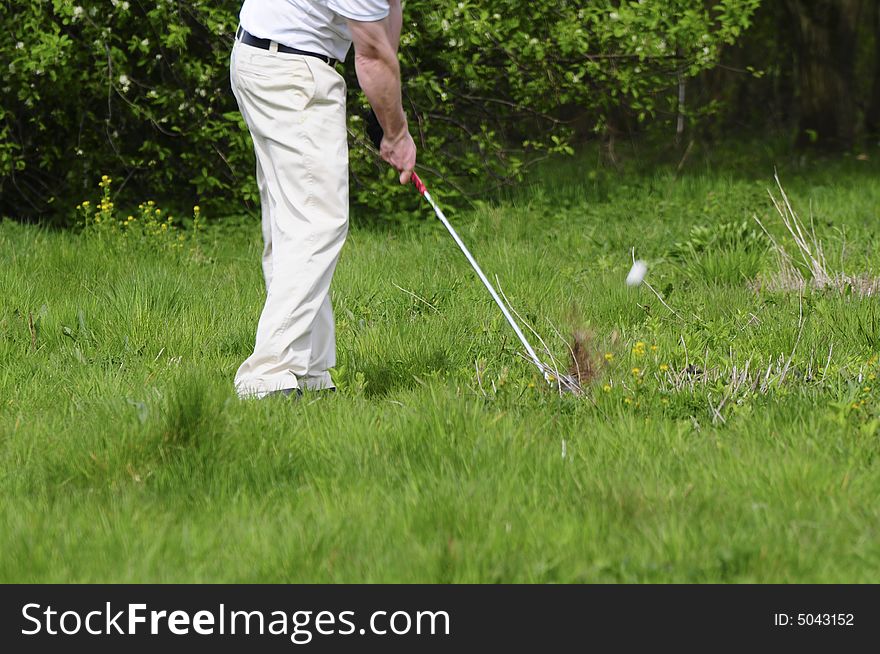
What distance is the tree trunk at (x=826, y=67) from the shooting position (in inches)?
527

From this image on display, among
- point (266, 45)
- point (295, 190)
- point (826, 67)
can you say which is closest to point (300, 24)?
point (266, 45)

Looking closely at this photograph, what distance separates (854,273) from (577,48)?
3.54 m

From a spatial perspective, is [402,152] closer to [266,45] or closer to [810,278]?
[266,45]

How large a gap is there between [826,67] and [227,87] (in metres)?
7.77

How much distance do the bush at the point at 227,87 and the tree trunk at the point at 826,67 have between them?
4091 mm

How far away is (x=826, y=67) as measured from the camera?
13.7 m

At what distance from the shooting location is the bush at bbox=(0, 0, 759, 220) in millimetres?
8383

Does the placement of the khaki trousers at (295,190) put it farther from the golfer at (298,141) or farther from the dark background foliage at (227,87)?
the dark background foliage at (227,87)

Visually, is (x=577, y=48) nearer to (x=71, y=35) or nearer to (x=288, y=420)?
(x=71, y=35)

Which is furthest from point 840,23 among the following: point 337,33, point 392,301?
point 337,33

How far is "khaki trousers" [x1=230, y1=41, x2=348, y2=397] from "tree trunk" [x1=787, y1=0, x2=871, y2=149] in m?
9.97

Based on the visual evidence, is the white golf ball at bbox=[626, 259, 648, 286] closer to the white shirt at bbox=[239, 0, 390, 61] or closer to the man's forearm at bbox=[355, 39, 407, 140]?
the man's forearm at bbox=[355, 39, 407, 140]

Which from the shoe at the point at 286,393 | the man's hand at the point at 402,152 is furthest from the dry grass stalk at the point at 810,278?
the shoe at the point at 286,393

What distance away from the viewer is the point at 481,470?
3.63 meters
